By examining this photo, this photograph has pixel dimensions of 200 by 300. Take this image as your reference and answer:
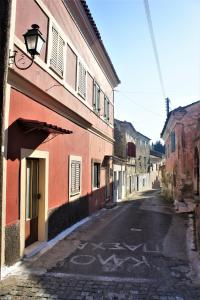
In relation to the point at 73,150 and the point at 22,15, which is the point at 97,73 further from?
the point at 22,15

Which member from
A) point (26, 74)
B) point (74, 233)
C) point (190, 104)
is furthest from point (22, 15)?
point (190, 104)

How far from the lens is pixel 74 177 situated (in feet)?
37.6

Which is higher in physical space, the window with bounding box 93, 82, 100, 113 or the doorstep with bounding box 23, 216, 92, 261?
the window with bounding box 93, 82, 100, 113

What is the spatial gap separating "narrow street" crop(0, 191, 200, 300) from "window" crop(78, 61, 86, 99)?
17.5ft

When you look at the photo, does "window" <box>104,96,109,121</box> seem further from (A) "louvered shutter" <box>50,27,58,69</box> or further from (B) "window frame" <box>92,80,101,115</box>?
(A) "louvered shutter" <box>50,27,58,69</box>

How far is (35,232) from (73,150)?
3821 mm

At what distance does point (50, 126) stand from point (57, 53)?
309cm

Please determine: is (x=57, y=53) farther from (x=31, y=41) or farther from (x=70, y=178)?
(x=70, y=178)

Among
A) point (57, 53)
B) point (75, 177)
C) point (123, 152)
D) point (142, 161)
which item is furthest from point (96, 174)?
point (142, 161)

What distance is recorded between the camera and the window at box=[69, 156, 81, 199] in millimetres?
10984

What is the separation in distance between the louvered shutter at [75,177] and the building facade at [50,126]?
35 millimetres

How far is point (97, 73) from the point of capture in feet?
51.7

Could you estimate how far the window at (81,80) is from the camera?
12009mm

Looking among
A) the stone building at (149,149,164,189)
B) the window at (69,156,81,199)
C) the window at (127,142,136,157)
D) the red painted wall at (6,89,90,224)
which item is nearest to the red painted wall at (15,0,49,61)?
the red painted wall at (6,89,90,224)
